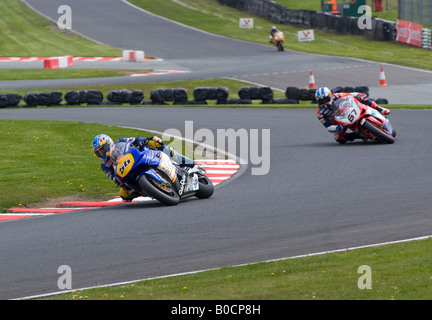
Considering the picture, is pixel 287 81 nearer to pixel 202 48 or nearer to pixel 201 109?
pixel 201 109

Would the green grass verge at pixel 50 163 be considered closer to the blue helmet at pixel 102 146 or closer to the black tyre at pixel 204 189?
the blue helmet at pixel 102 146

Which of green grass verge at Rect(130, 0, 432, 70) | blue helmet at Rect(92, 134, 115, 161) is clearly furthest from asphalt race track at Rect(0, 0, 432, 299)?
green grass verge at Rect(130, 0, 432, 70)

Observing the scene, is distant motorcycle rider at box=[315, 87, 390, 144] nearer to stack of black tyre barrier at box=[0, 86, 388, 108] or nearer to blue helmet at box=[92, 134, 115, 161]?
blue helmet at box=[92, 134, 115, 161]

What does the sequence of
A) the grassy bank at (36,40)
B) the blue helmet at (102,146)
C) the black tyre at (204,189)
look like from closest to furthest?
the blue helmet at (102,146) < the black tyre at (204,189) < the grassy bank at (36,40)

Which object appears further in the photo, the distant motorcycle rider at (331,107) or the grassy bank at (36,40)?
the grassy bank at (36,40)

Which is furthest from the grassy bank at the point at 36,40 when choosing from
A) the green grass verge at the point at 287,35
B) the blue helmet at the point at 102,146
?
the blue helmet at the point at 102,146

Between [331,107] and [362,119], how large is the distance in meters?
0.77

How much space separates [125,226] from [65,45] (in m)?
37.4

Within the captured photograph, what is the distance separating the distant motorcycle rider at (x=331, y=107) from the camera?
1645cm

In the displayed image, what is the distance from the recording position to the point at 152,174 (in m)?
11.5

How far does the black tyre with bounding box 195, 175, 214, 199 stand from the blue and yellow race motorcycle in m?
0.29

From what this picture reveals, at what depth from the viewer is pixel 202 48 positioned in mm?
43688

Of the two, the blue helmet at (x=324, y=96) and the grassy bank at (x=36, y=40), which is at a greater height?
the grassy bank at (x=36, y=40)

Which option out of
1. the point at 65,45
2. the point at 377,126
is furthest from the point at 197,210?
the point at 65,45
